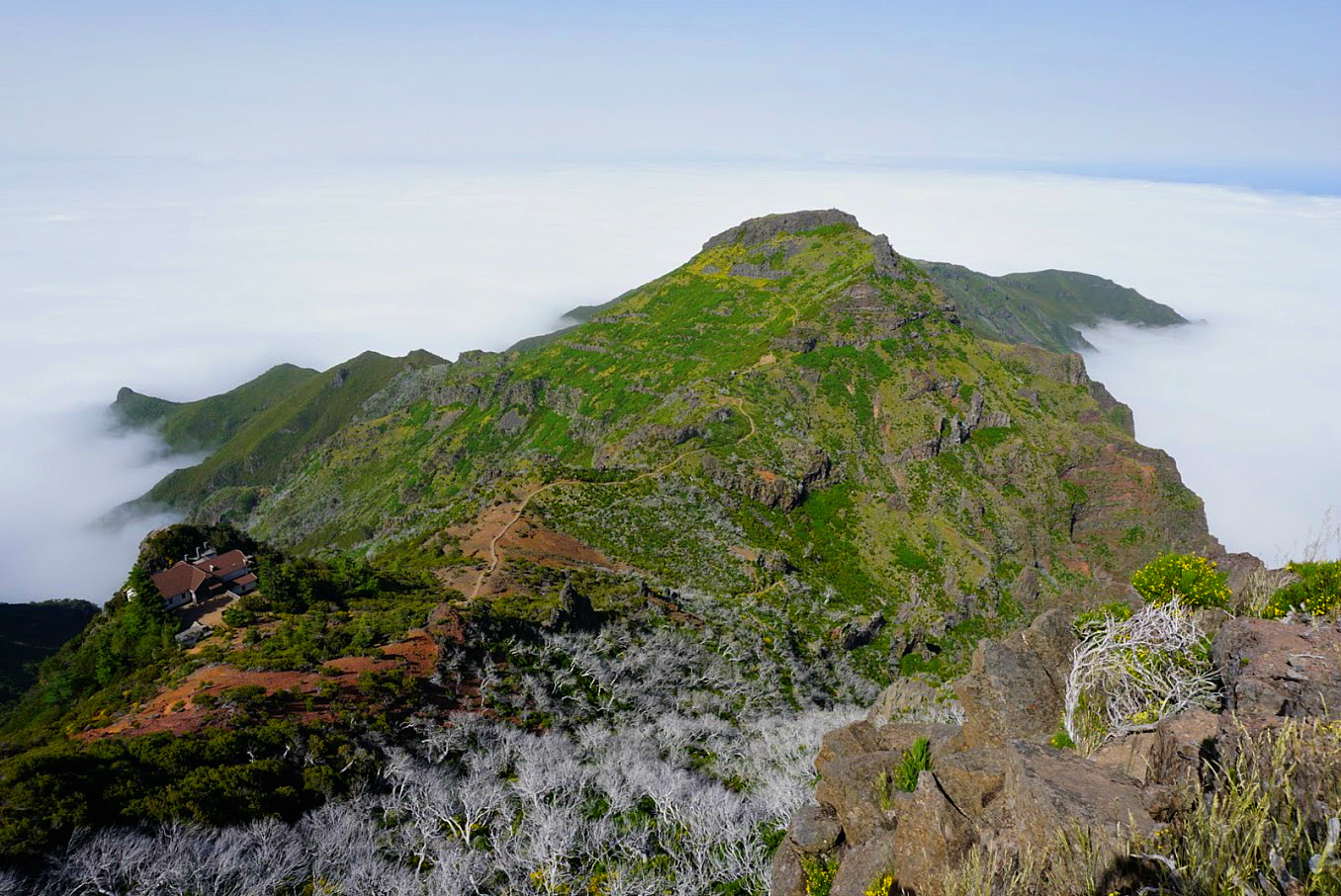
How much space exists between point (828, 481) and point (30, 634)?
155m

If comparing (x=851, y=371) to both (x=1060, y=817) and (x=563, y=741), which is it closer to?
A: (x=563, y=741)

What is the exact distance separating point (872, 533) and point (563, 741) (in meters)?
76.6

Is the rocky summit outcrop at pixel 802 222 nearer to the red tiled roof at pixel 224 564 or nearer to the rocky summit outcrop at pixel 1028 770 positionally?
the red tiled roof at pixel 224 564

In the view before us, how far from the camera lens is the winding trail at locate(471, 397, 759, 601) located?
65.9 meters

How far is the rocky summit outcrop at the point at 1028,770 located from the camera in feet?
39.2

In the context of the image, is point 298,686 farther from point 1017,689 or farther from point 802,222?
point 802,222

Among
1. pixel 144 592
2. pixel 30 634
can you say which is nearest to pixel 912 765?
pixel 144 592

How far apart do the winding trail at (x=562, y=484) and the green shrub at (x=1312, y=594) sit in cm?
5407

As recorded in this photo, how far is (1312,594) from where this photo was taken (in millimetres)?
20125

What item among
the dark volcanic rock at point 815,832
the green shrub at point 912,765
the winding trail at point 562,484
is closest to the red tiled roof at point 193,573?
the winding trail at point 562,484

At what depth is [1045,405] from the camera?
132m

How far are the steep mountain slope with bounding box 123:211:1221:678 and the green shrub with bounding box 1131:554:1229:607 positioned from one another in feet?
144

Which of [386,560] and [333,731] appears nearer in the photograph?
[333,731]

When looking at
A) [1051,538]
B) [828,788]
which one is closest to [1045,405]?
[1051,538]
